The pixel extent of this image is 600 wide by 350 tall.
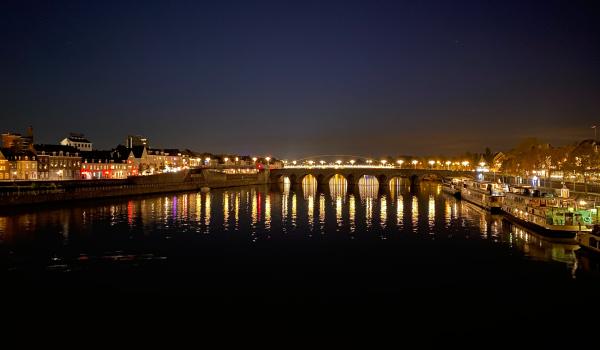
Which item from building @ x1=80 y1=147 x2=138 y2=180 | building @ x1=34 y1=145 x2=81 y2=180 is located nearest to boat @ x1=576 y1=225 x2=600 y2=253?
building @ x1=34 y1=145 x2=81 y2=180

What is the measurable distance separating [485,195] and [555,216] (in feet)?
89.0

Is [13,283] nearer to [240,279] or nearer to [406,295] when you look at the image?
[240,279]

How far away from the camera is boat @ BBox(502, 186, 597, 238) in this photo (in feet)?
121

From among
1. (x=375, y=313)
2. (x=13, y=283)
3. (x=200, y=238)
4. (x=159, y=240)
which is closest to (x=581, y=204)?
(x=375, y=313)

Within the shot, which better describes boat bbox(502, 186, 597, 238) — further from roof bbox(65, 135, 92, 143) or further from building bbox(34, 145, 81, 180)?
roof bbox(65, 135, 92, 143)

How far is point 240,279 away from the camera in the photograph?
2531 centimetres

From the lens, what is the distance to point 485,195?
6475 cm

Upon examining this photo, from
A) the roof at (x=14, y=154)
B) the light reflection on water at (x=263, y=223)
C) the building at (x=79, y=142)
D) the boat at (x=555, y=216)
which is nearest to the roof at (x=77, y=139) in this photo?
the building at (x=79, y=142)

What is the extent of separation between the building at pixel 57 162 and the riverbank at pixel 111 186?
17.4 meters

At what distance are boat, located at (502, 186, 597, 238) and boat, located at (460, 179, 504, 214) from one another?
9.21 meters

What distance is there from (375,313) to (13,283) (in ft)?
59.3

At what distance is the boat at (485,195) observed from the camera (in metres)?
58.6

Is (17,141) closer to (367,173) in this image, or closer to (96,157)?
(96,157)

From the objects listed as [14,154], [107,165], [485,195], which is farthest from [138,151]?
[485,195]
